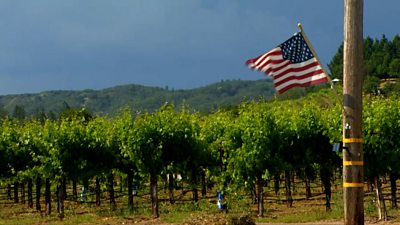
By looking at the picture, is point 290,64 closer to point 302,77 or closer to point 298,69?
point 298,69

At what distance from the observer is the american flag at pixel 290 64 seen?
1210 centimetres

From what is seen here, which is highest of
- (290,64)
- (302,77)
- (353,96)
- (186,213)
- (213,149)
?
(290,64)

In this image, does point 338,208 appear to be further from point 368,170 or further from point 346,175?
point 346,175

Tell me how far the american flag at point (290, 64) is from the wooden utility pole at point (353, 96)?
1.35m

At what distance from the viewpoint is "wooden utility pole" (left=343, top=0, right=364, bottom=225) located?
10.7 meters

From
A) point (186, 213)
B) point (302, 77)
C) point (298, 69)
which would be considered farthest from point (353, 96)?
Answer: point (186, 213)

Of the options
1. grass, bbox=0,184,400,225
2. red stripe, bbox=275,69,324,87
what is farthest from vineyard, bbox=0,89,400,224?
red stripe, bbox=275,69,324,87

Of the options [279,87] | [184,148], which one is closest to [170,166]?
[184,148]

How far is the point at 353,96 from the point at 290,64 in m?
1.89

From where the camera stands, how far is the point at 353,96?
10.7 m

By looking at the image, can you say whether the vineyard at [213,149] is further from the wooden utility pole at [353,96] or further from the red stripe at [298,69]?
the wooden utility pole at [353,96]

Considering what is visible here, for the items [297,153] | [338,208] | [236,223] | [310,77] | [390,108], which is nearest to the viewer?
[310,77]

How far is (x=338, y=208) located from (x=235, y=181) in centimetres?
509

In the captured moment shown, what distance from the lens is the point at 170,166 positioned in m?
31.9
